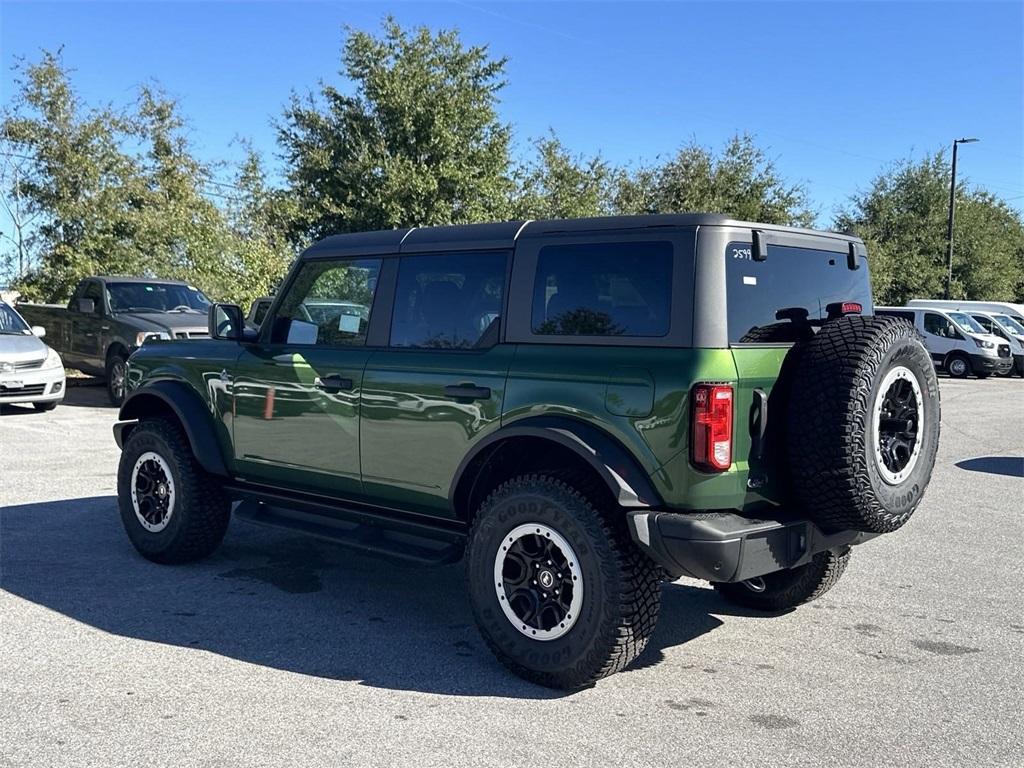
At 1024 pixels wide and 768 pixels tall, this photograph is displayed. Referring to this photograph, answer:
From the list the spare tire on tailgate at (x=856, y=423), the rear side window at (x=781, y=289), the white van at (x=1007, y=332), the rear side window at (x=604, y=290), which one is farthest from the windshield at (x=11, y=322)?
the white van at (x=1007, y=332)

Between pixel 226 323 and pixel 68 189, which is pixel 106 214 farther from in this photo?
pixel 226 323

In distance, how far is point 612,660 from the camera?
13.2 feet

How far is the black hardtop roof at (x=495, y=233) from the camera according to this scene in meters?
4.10

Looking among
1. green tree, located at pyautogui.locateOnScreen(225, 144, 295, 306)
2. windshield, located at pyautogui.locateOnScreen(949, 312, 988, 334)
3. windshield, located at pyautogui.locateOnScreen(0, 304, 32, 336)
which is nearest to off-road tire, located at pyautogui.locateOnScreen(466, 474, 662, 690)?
windshield, located at pyautogui.locateOnScreen(0, 304, 32, 336)

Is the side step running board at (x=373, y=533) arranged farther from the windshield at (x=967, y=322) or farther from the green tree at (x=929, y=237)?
the green tree at (x=929, y=237)

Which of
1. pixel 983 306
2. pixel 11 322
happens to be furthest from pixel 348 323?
pixel 983 306

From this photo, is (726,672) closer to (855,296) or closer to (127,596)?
(855,296)

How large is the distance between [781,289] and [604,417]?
1010 mm

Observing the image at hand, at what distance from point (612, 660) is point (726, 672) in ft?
2.18

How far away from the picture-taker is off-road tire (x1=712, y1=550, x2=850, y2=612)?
5.04 m

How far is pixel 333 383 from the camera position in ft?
16.7

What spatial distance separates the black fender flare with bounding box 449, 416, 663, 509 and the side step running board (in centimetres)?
83

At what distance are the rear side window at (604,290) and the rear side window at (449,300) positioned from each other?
265mm

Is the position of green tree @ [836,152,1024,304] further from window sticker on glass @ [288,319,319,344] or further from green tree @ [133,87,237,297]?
window sticker on glass @ [288,319,319,344]
